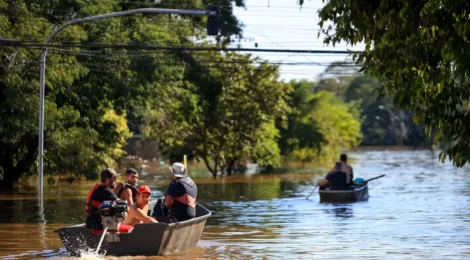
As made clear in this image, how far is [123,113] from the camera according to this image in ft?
157

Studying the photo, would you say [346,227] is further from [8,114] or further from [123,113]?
[123,113]

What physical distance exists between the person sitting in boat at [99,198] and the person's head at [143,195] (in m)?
0.51

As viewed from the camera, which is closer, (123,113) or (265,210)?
(265,210)

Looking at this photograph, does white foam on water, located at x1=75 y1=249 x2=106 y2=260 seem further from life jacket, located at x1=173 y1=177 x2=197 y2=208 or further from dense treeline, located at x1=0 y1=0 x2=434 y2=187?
dense treeline, located at x1=0 y1=0 x2=434 y2=187

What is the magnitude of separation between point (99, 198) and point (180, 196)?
2141mm

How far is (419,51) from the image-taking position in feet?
44.4

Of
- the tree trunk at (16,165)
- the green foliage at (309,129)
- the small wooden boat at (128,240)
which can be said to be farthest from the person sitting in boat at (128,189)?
the green foliage at (309,129)

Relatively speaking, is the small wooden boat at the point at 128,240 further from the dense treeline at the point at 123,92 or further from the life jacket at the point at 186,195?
the dense treeline at the point at 123,92

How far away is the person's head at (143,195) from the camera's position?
61.2 feet

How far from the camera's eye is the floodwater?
20391 mm

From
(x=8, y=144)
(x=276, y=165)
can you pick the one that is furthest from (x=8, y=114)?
(x=276, y=165)

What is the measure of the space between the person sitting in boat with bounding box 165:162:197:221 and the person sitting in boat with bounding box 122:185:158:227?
1.06 meters

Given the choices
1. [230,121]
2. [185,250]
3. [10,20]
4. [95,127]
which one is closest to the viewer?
[185,250]

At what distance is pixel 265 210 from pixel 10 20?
40.8ft
